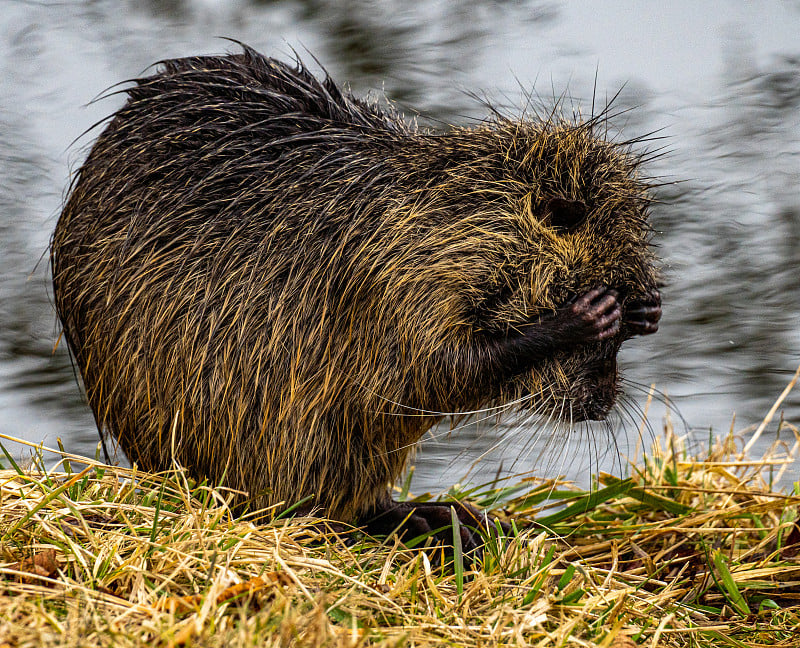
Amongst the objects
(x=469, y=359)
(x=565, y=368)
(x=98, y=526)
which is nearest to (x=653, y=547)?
(x=565, y=368)

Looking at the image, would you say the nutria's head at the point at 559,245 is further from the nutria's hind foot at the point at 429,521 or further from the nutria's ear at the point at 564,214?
the nutria's hind foot at the point at 429,521

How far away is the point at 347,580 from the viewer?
168cm

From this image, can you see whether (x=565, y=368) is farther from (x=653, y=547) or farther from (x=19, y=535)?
(x=19, y=535)

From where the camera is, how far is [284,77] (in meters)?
2.70

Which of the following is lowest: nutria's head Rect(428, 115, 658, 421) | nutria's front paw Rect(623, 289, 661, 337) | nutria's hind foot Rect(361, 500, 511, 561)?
nutria's hind foot Rect(361, 500, 511, 561)

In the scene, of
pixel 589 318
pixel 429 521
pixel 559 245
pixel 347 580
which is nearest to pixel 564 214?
pixel 559 245

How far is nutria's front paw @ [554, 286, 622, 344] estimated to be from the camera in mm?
2314

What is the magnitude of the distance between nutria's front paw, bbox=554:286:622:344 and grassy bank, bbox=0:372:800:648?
0.52 meters

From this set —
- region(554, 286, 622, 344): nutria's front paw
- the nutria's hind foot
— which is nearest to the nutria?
region(554, 286, 622, 344): nutria's front paw

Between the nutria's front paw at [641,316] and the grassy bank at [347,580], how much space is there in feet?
1.61

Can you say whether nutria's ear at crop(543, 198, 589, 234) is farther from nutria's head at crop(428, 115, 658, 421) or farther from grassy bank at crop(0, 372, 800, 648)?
grassy bank at crop(0, 372, 800, 648)

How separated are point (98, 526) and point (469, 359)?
1.04 m

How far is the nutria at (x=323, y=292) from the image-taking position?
2.38m

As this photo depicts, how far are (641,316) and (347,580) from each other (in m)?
1.23
